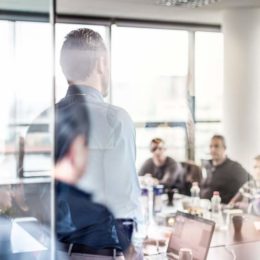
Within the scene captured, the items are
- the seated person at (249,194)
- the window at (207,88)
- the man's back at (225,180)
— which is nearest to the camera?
the seated person at (249,194)

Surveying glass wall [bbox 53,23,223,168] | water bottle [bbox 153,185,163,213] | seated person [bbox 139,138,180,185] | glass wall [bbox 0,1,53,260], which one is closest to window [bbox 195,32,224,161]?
glass wall [bbox 53,23,223,168]

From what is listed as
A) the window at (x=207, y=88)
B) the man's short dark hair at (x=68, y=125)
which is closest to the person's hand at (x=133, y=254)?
the man's short dark hair at (x=68, y=125)

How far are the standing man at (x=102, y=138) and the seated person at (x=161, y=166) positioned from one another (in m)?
2.83

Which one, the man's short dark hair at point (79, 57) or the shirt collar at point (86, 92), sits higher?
the man's short dark hair at point (79, 57)

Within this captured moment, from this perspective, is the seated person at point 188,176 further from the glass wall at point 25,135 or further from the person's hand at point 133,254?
the person's hand at point 133,254

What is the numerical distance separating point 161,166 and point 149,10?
160 centimetres

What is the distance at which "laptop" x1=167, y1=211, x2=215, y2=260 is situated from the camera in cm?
208

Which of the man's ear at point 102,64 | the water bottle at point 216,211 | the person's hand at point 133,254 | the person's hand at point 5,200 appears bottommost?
the water bottle at point 216,211

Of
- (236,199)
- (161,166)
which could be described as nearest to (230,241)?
(236,199)

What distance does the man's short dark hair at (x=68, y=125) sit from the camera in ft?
5.56

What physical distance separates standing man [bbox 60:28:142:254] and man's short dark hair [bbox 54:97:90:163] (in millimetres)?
28

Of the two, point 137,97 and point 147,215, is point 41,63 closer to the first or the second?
point 147,215

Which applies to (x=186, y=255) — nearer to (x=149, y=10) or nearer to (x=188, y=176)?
(x=188, y=176)

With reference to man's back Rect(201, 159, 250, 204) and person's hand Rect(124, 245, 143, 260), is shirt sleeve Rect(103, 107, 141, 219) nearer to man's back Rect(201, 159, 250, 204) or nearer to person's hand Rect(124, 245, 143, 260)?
person's hand Rect(124, 245, 143, 260)
